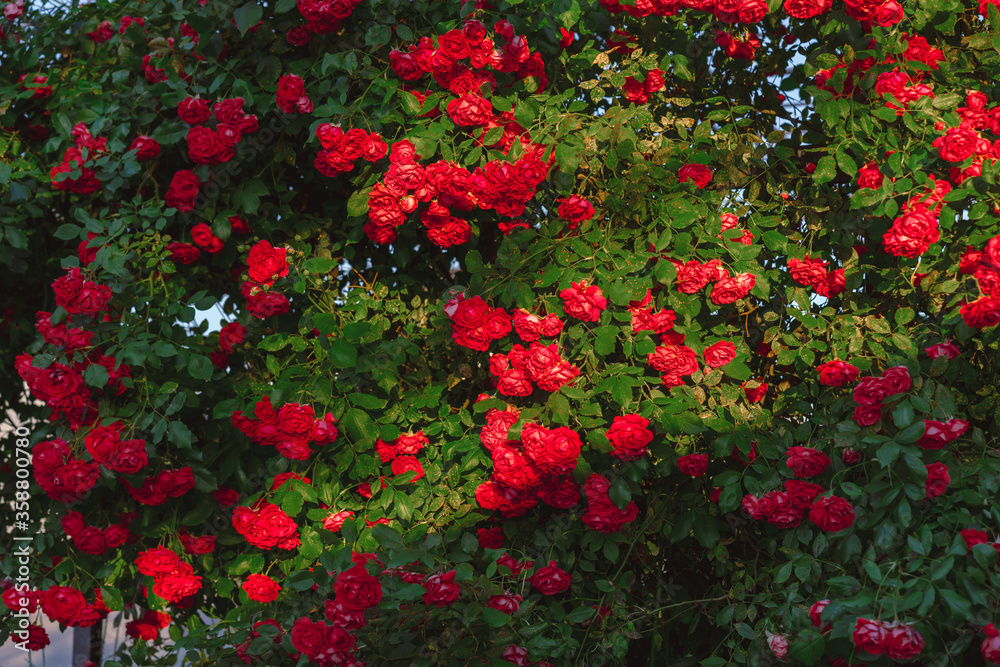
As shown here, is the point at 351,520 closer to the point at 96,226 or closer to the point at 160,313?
the point at 160,313

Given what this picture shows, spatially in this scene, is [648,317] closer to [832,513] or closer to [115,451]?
[832,513]

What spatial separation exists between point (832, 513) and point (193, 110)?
2190mm

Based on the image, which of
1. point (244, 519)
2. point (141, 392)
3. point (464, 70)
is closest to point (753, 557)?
point (244, 519)

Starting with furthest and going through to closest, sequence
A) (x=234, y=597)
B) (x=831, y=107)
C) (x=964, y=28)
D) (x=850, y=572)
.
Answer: (x=234, y=597) → (x=964, y=28) → (x=831, y=107) → (x=850, y=572)

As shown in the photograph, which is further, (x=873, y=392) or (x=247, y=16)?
(x=247, y=16)

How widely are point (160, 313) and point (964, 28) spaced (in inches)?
110

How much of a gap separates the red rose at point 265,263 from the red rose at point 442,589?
1133 mm

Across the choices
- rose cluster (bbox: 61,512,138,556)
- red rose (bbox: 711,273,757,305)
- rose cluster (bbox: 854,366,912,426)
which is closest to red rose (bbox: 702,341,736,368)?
red rose (bbox: 711,273,757,305)

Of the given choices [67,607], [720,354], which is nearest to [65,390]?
[67,607]

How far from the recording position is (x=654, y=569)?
2438mm

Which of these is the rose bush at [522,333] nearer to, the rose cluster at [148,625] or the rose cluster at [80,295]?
the rose cluster at [80,295]

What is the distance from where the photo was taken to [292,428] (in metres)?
2.19

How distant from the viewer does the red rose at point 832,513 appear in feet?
6.01

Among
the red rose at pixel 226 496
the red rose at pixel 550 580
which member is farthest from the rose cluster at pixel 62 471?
the red rose at pixel 550 580
